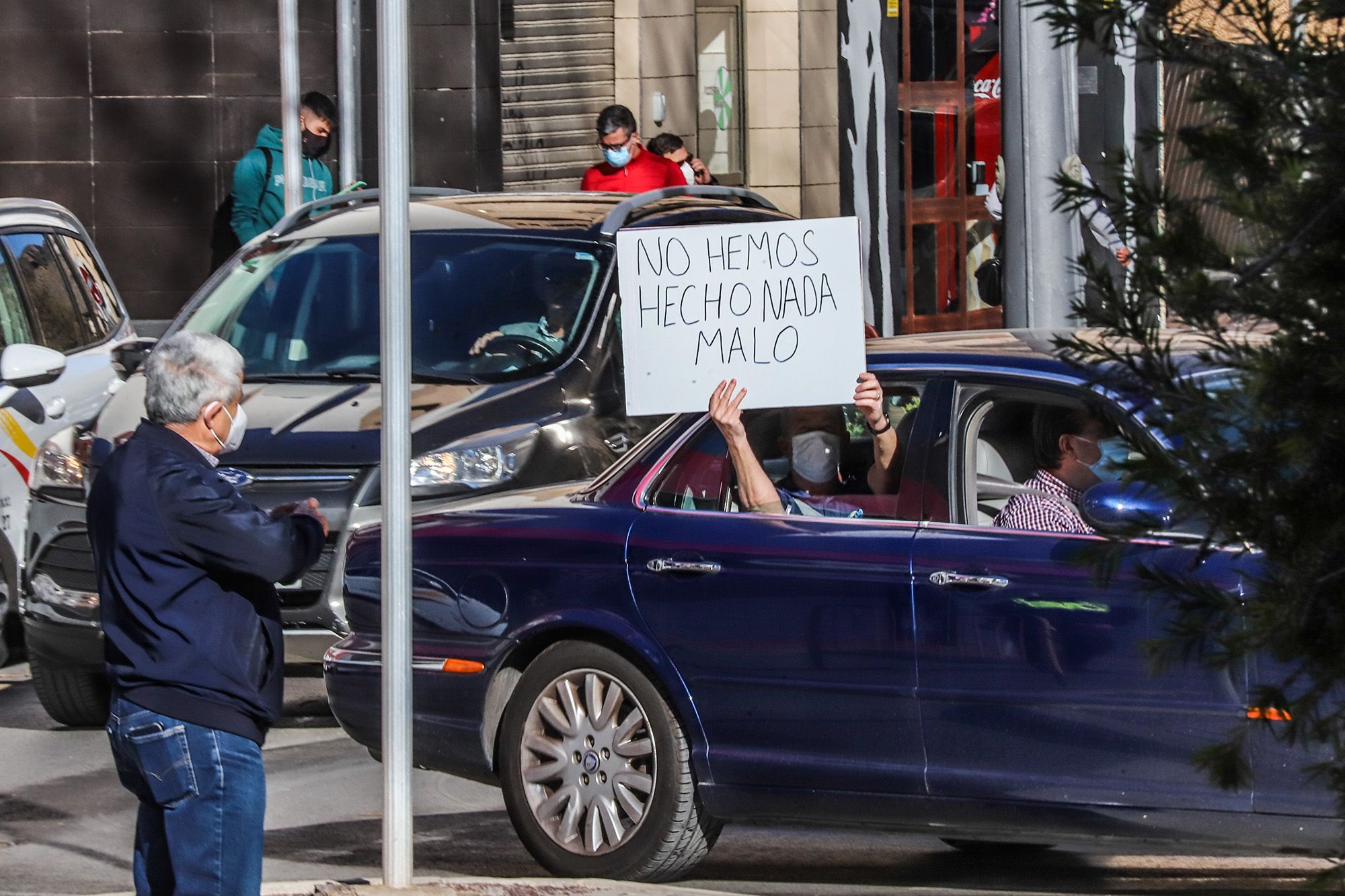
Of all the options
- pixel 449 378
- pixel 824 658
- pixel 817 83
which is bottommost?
pixel 824 658

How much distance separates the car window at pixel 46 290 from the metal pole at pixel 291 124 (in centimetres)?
296

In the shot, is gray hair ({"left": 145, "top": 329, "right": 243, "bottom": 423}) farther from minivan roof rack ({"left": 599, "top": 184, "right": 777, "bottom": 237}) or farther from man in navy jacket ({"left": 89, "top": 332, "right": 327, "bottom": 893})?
minivan roof rack ({"left": 599, "top": 184, "right": 777, "bottom": 237})

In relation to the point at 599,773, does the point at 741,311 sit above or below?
above

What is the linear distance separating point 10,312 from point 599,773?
204 inches

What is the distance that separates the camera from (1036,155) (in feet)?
28.5

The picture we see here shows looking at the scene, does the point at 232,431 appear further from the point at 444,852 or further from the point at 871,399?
the point at 444,852

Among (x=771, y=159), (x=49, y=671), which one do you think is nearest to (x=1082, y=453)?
(x=49, y=671)

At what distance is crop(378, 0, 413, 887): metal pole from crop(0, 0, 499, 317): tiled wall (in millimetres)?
13565

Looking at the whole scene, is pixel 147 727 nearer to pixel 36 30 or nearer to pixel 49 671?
pixel 49 671

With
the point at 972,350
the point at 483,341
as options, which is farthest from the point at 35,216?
the point at 972,350

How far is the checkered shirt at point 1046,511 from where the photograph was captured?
579 cm

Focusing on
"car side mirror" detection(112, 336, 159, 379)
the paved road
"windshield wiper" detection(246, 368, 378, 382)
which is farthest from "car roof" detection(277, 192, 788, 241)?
the paved road

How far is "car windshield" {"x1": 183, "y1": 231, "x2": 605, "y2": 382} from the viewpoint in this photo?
8844 millimetres

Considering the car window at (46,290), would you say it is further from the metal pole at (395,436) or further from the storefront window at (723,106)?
the storefront window at (723,106)
